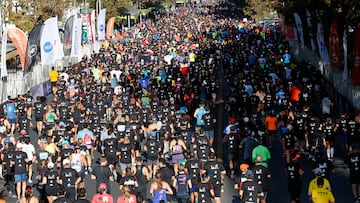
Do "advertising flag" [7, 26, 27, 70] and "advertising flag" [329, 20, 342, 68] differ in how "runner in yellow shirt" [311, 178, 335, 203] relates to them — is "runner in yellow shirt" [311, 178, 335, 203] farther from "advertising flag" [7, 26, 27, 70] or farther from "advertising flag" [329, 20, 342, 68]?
"advertising flag" [7, 26, 27, 70]

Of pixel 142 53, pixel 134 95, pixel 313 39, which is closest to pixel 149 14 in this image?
pixel 142 53

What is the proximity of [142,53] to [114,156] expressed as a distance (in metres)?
30.0

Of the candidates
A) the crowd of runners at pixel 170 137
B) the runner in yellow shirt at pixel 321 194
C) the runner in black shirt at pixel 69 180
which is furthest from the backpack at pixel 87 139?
the runner in yellow shirt at pixel 321 194

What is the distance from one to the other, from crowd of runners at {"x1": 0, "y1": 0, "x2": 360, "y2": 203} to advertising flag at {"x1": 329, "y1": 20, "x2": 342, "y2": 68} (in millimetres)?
1106

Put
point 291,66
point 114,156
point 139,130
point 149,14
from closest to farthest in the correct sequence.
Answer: point 114,156 → point 139,130 → point 291,66 → point 149,14

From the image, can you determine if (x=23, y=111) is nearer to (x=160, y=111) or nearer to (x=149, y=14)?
(x=160, y=111)

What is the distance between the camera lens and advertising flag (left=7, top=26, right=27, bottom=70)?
31391 millimetres

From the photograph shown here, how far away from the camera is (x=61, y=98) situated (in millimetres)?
27797

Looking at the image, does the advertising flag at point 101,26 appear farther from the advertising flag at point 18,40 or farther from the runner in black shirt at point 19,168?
the runner in black shirt at point 19,168

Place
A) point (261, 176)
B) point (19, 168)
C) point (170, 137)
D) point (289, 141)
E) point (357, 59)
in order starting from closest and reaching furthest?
point (261, 176) < point (19, 168) < point (289, 141) < point (170, 137) < point (357, 59)

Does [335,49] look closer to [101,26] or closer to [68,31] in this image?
[68,31]

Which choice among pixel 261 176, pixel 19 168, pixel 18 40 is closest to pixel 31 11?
pixel 18 40

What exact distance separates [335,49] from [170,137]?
1255cm

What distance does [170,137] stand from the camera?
19000mm
